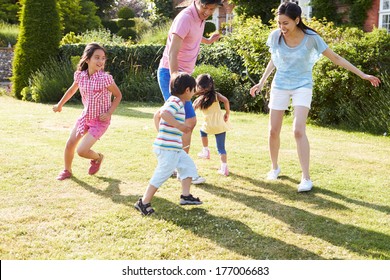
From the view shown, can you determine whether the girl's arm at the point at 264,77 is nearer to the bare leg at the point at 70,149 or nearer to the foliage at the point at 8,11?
the bare leg at the point at 70,149

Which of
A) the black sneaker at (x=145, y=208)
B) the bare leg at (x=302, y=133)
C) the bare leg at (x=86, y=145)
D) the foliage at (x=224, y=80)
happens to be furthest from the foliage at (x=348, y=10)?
the black sneaker at (x=145, y=208)

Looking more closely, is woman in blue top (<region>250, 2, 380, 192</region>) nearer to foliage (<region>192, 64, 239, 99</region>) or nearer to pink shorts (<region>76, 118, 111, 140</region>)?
pink shorts (<region>76, 118, 111, 140</region>)

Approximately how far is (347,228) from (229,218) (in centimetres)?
94

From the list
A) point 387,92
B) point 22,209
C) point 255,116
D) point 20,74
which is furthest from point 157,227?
point 20,74

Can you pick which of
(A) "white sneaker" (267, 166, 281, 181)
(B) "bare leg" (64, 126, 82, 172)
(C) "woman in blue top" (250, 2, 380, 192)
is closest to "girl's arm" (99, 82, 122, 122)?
(B) "bare leg" (64, 126, 82, 172)

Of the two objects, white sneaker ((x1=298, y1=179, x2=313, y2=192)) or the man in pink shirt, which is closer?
the man in pink shirt

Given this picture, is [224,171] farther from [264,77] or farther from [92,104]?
[92,104]

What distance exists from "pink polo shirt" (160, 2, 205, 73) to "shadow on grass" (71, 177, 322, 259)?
1388 millimetres

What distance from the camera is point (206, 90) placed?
5973mm

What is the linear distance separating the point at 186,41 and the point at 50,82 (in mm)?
9540

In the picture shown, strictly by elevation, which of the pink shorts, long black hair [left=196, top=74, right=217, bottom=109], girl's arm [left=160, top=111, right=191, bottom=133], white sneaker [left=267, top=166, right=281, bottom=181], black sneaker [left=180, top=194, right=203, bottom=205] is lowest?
black sneaker [left=180, top=194, right=203, bottom=205]

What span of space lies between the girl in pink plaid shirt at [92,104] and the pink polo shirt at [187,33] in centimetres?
68

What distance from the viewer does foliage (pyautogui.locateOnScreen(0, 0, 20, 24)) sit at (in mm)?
28438

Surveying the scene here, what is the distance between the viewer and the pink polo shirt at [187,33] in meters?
4.98
